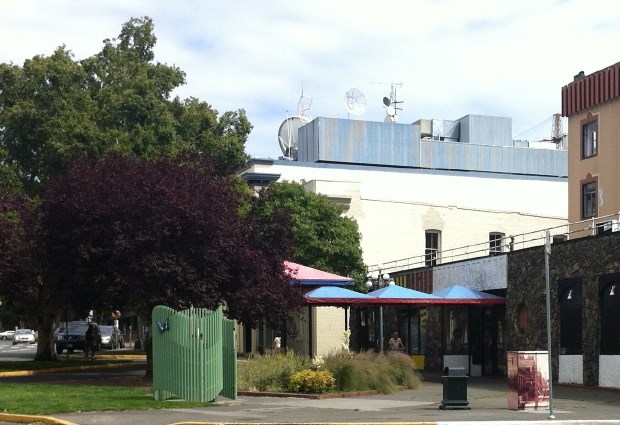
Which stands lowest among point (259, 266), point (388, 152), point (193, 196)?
point (259, 266)

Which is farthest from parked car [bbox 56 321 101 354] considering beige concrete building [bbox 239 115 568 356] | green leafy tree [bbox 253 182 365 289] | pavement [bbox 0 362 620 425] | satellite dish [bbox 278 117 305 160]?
pavement [bbox 0 362 620 425]

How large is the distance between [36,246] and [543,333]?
49.0 ft

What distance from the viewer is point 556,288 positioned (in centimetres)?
3155

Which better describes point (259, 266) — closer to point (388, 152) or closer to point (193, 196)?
point (193, 196)

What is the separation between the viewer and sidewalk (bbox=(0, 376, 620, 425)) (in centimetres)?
1892

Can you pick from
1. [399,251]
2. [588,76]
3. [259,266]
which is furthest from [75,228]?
[399,251]

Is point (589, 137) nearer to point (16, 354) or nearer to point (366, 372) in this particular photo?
point (366, 372)

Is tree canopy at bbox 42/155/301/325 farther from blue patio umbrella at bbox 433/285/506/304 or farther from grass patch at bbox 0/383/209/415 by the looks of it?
blue patio umbrella at bbox 433/285/506/304

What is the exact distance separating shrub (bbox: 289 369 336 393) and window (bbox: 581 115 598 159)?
22.3 m

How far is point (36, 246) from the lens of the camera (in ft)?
103

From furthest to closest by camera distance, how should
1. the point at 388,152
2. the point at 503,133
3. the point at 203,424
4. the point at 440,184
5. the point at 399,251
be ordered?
the point at 503,133
the point at 388,152
the point at 440,184
the point at 399,251
the point at 203,424

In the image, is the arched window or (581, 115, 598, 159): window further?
(581, 115, 598, 159): window

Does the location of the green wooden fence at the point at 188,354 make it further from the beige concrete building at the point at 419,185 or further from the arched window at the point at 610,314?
the beige concrete building at the point at 419,185

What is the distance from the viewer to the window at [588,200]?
44.4m
